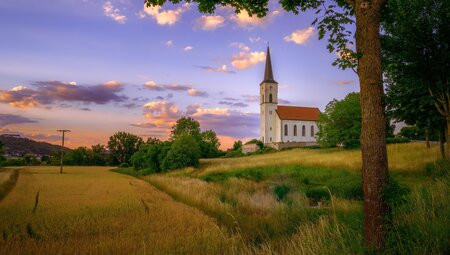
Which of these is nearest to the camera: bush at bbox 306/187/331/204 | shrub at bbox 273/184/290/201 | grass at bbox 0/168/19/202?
bush at bbox 306/187/331/204

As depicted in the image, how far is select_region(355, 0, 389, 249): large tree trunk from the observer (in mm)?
5320

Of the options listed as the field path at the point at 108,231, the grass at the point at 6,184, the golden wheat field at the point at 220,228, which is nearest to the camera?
the golden wheat field at the point at 220,228

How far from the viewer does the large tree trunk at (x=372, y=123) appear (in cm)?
532

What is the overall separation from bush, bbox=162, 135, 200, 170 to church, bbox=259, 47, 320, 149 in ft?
143

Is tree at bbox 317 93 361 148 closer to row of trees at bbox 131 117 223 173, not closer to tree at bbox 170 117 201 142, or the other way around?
row of trees at bbox 131 117 223 173

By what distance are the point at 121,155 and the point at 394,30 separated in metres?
111

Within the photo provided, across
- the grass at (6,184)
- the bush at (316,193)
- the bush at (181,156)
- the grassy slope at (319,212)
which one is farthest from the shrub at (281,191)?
the bush at (181,156)

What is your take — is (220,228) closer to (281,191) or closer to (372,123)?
(372,123)

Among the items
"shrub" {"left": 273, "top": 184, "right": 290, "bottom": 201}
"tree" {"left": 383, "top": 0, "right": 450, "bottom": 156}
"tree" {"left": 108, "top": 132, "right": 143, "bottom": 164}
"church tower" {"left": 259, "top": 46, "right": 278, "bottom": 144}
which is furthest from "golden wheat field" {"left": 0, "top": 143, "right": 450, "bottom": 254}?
"tree" {"left": 108, "top": 132, "right": 143, "bottom": 164}

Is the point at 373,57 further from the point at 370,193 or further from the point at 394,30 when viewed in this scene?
the point at 394,30

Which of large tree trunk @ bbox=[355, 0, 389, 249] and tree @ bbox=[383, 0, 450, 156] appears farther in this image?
tree @ bbox=[383, 0, 450, 156]

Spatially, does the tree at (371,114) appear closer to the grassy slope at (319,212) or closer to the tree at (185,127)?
the grassy slope at (319,212)

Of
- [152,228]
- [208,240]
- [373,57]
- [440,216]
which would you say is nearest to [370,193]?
[440,216]

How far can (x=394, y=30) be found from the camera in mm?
19719
